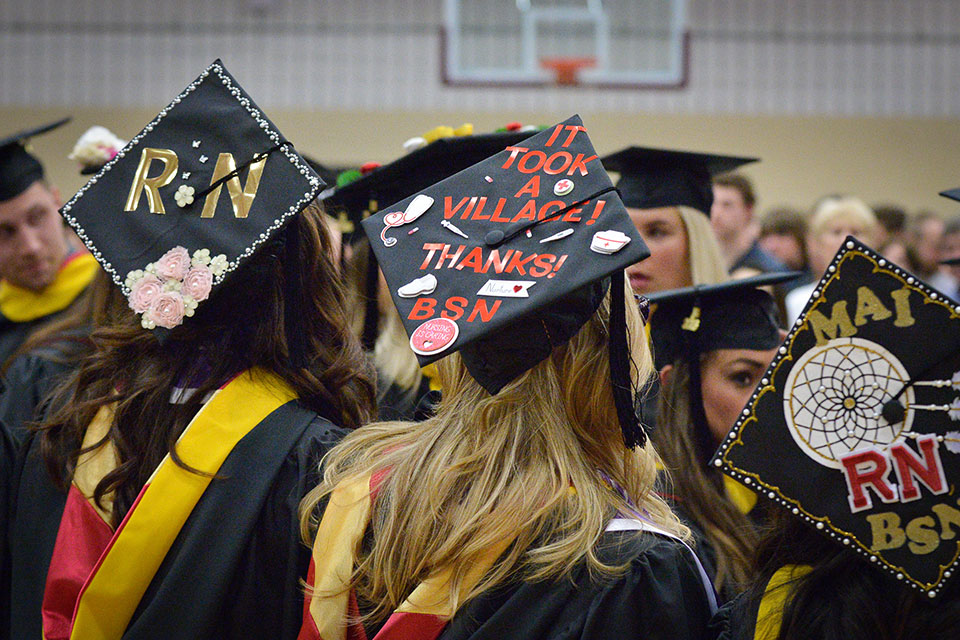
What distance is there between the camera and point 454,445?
1706mm

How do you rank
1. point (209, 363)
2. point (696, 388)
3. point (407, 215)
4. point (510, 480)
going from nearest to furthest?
point (510, 480) → point (407, 215) → point (209, 363) → point (696, 388)

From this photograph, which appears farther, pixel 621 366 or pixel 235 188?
pixel 235 188

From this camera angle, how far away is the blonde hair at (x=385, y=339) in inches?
120

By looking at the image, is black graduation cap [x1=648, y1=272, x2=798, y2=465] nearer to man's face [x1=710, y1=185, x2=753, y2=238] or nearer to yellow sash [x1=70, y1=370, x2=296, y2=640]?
yellow sash [x1=70, y1=370, x2=296, y2=640]

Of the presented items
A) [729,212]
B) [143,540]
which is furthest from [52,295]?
[729,212]

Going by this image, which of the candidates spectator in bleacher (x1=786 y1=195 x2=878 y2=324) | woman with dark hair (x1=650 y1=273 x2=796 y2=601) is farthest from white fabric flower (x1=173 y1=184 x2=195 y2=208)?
spectator in bleacher (x1=786 y1=195 x2=878 y2=324)

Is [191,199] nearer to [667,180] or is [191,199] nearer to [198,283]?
[198,283]

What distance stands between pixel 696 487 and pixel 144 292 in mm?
1428

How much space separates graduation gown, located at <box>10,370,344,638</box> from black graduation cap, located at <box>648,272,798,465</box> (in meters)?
1.12

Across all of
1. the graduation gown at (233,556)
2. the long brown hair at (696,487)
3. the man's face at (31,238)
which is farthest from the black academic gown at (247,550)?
the man's face at (31,238)

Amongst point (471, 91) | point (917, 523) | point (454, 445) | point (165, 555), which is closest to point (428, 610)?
point (454, 445)

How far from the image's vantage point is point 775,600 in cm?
159

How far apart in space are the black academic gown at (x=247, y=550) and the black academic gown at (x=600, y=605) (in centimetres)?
41

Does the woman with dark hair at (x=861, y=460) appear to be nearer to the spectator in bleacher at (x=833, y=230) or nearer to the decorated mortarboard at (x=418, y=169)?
the decorated mortarboard at (x=418, y=169)
